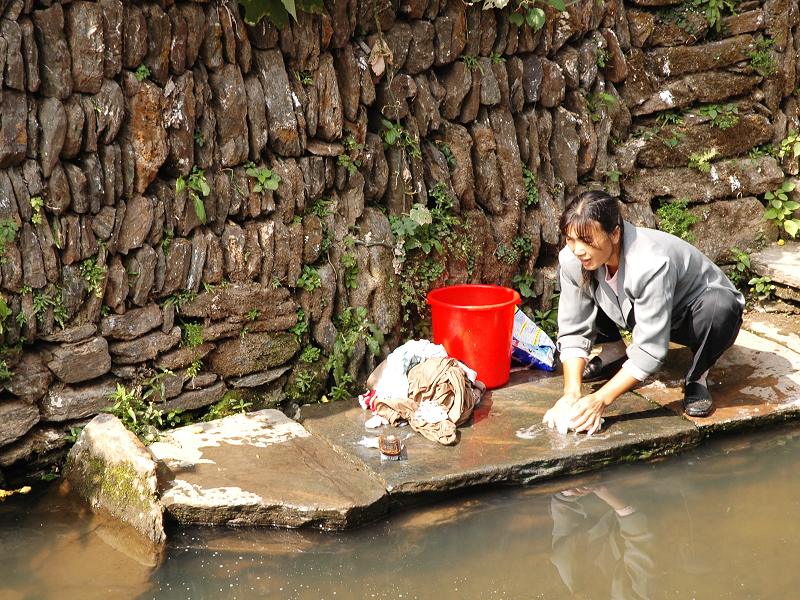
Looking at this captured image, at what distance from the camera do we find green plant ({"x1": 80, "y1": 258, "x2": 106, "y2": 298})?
457cm

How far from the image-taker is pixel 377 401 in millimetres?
4996

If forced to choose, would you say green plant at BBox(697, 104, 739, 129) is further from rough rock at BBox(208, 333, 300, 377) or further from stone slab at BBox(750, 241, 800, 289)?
rough rock at BBox(208, 333, 300, 377)

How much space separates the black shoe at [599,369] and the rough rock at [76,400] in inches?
104

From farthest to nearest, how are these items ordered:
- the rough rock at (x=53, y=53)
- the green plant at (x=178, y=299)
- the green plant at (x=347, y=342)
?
the green plant at (x=347, y=342)
the green plant at (x=178, y=299)
the rough rock at (x=53, y=53)

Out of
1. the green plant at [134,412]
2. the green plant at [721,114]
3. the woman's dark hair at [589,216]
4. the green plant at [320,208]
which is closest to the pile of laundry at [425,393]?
the green plant at [320,208]

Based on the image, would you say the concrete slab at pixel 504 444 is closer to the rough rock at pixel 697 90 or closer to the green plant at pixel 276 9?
the green plant at pixel 276 9

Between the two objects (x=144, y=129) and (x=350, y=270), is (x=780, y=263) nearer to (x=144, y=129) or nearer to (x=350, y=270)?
(x=350, y=270)

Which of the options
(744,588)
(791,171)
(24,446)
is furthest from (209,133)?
(791,171)

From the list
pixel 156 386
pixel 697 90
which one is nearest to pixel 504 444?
pixel 156 386

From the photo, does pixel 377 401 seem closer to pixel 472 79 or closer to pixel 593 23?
pixel 472 79

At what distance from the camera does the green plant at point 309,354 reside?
17.4ft

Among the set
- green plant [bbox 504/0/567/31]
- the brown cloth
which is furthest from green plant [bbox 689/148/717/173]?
the brown cloth

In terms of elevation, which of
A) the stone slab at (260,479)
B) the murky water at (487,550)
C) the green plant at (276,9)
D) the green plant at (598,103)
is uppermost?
the green plant at (276,9)

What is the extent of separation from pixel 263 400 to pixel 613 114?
3106mm
